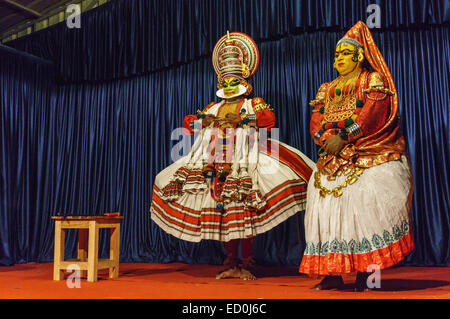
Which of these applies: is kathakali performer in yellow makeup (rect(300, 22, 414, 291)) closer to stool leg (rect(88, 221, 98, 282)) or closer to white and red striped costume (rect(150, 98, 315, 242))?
white and red striped costume (rect(150, 98, 315, 242))

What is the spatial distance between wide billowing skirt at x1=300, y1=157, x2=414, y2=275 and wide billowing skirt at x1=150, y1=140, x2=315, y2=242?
55cm

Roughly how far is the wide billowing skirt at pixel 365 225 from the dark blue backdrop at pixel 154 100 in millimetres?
1319

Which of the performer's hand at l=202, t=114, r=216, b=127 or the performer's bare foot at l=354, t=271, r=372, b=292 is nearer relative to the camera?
the performer's bare foot at l=354, t=271, r=372, b=292

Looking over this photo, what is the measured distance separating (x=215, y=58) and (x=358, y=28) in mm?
1410

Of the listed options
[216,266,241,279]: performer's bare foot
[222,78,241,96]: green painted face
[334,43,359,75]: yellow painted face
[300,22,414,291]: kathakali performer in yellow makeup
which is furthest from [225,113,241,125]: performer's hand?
[216,266,241,279]: performer's bare foot

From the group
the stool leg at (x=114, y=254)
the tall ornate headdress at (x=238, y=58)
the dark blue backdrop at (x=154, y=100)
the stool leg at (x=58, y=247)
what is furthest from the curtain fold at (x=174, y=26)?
the stool leg at (x=58, y=247)

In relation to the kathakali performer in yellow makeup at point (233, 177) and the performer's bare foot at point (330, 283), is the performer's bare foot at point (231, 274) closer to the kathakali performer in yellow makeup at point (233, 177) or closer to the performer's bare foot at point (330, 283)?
the kathakali performer in yellow makeup at point (233, 177)

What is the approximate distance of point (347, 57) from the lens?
315 cm

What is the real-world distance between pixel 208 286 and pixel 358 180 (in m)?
1.29

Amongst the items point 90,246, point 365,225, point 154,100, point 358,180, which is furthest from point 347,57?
point 154,100

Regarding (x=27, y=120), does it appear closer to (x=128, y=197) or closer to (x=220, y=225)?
(x=128, y=197)

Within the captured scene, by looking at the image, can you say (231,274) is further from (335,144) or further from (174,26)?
(174,26)

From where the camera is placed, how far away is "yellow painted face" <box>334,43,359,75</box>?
315 cm

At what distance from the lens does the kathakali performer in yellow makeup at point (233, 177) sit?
3479 mm
